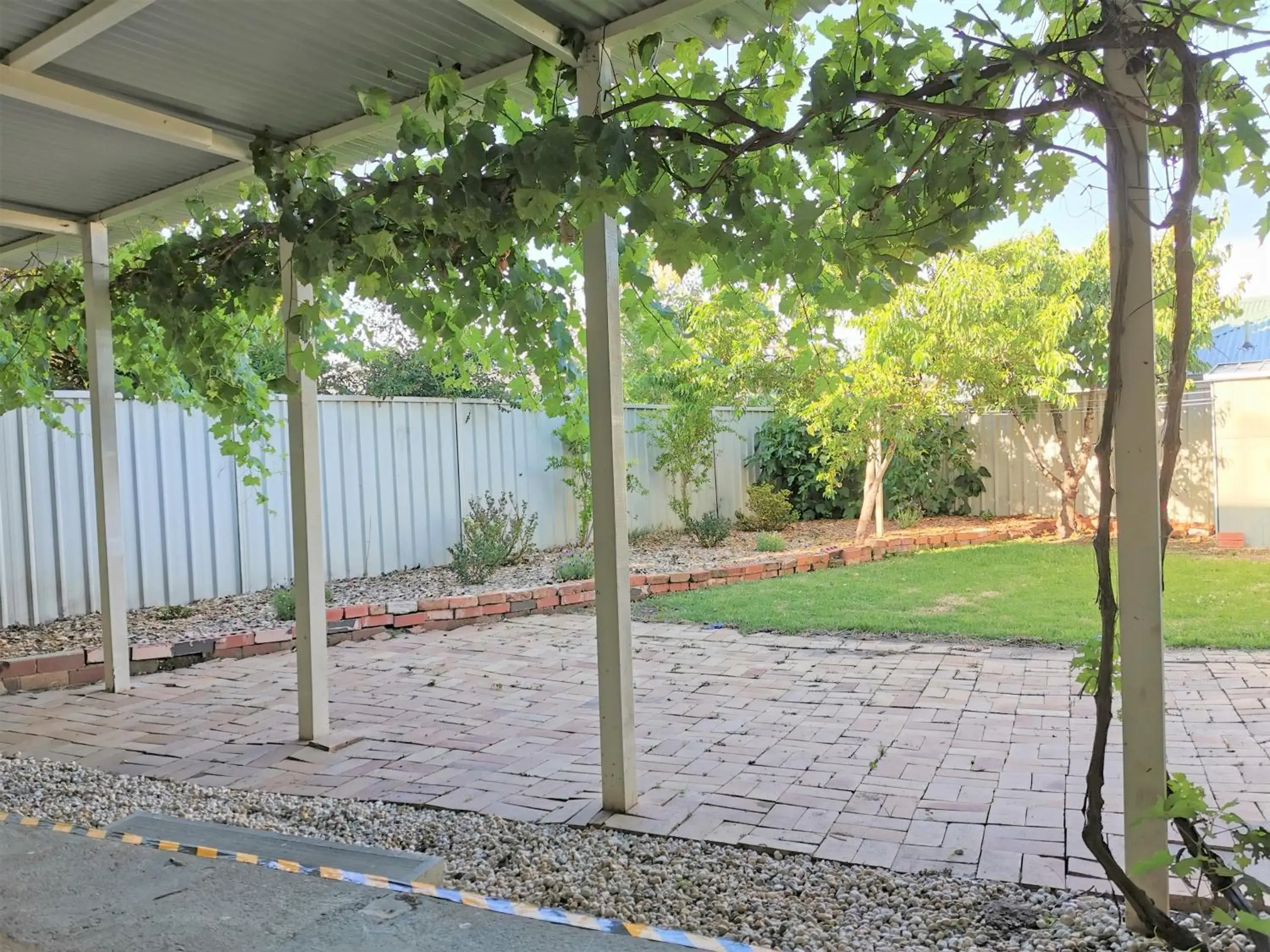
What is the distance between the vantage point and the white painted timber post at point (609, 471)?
310 cm

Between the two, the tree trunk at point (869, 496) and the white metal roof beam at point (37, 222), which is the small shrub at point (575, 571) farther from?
the white metal roof beam at point (37, 222)

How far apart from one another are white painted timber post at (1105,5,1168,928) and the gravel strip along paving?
0.34 m

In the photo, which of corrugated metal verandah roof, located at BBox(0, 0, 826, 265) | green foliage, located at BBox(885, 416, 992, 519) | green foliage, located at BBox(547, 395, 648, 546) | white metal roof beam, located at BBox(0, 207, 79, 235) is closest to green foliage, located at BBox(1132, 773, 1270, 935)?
corrugated metal verandah roof, located at BBox(0, 0, 826, 265)

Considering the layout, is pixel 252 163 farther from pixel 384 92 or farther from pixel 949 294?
pixel 949 294

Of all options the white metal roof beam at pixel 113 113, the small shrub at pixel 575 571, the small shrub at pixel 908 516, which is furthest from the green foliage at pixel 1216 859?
the small shrub at pixel 908 516

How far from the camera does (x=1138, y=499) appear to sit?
7.03ft

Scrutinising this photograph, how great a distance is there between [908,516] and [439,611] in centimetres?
659

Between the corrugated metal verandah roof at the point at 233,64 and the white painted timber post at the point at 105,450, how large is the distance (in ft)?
1.95

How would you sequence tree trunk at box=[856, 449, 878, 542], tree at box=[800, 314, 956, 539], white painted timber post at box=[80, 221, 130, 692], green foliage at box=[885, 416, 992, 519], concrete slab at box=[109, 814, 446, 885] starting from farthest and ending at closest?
1. green foliage at box=[885, 416, 992, 519]
2. tree trunk at box=[856, 449, 878, 542]
3. tree at box=[800, 314, 956, 539]
4. white painted timber post at box=[80, 221, 130, 692]
5. concrete slab at box=[109, 814, 446, 885]

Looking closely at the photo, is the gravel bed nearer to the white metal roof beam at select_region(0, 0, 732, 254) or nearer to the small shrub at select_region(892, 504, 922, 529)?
the small shrub at select_region(892, 504, 922, 529)

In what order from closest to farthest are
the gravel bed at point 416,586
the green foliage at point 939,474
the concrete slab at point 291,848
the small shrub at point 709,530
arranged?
1. the concrete slab at point 291,848
2. the gravel bed at point 416,586
3. the small shrub at point 709,530
4. the green foliage at point 939,474

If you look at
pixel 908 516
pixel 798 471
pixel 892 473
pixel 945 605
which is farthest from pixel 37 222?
pixel 892 473

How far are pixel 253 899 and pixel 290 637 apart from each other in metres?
4.26

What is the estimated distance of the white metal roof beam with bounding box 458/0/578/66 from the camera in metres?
2.70
